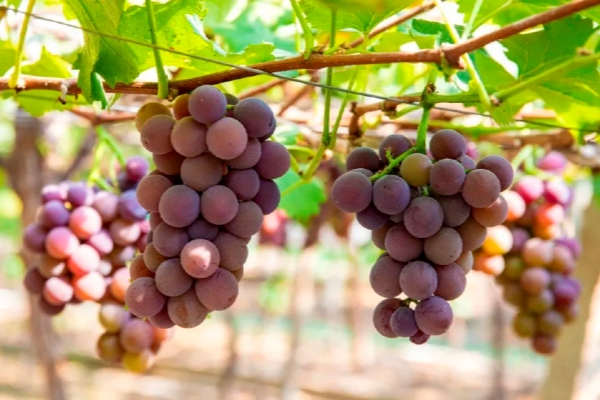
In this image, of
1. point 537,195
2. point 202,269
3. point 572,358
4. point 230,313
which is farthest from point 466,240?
point 230,313

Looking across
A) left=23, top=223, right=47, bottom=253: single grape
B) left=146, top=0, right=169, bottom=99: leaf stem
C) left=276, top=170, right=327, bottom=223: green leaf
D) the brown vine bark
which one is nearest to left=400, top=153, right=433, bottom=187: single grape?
left=146, top=0, right=169, bottom=99: leaf stem

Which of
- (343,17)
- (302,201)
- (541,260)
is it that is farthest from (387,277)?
(302,201)

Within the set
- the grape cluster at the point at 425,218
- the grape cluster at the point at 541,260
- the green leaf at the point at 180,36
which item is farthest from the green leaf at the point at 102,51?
the grape cluster at the point at 541,260

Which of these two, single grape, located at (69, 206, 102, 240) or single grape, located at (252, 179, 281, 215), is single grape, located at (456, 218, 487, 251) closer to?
single grape, located at (252, 179, 281, 215)

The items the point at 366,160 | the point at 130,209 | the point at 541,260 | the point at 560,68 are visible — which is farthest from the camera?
the point at 541,260

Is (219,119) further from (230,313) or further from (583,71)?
(230,313)

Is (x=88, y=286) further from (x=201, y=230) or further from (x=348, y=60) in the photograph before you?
(x=348, y=60)
